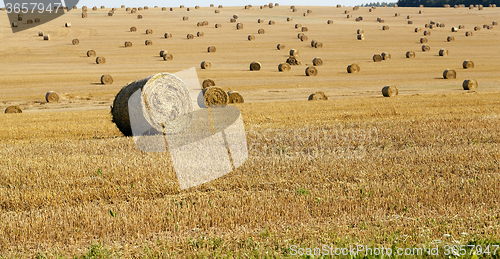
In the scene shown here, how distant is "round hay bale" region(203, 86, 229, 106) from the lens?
20453 mm

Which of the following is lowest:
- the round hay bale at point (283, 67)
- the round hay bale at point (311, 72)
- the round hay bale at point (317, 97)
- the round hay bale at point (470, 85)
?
the round hay bale at point (470, 85)

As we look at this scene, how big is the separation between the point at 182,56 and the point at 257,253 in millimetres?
44653

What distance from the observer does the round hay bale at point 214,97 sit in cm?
2045

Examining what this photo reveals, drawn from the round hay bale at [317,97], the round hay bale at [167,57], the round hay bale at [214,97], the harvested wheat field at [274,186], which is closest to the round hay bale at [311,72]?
the round hay bale at [317,97]

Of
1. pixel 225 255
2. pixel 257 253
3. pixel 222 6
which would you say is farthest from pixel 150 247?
pixel 222 6

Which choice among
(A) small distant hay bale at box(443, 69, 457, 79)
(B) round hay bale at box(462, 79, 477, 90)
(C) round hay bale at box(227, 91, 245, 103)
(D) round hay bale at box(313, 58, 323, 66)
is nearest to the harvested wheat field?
(C) round hay bale at box(227, 91, 245, 103)

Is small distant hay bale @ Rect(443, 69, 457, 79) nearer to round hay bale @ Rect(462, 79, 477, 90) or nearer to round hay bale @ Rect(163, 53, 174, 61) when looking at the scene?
round hay bale @ Rect(462, 79, 477, 90)

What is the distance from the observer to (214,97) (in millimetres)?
20688

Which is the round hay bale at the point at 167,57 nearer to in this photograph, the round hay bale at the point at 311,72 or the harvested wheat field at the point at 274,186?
the round hay bale at the point at 311,72

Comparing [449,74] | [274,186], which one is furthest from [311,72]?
[274,186]

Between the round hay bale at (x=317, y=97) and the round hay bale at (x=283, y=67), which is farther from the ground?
the round hay bale at (x=283, y=67)

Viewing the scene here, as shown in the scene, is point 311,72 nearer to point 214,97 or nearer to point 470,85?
point 470,85

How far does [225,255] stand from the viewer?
4.92 meters

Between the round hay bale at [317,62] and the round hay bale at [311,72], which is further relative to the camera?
the round hay bale at [317,62]
